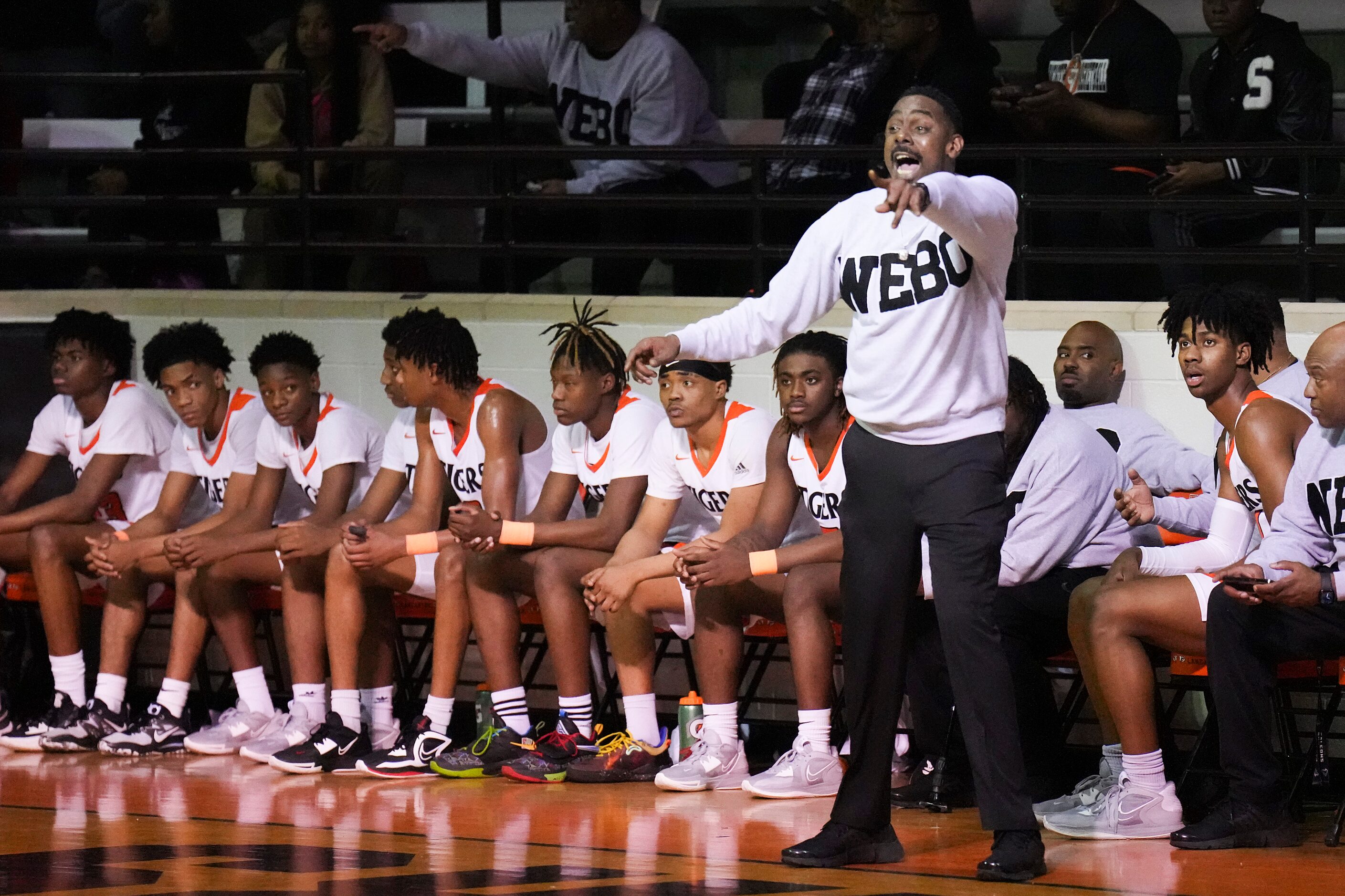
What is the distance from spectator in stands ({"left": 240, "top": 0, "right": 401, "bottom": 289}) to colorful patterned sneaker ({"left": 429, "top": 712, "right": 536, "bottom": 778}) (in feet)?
8.61

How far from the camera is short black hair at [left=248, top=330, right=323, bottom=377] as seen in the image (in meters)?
6.46

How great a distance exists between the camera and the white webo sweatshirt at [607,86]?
7156 mm

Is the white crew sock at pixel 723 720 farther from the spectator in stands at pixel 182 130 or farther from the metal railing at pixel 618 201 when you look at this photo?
the spectator in stands at pixel 182 130

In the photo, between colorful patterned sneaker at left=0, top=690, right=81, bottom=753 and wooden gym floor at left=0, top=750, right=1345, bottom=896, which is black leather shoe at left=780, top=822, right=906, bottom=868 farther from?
colorful patterned sneaker at left=0, top=690, right=81, bottom=753

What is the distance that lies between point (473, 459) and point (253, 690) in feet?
3.76

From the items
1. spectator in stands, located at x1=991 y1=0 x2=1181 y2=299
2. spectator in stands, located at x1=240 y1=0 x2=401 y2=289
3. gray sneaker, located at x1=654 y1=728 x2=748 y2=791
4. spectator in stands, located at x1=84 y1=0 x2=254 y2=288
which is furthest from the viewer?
spectator in stands, located at x1=84 y1=0 x2=254 y2=288

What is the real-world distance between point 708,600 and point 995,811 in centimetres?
155

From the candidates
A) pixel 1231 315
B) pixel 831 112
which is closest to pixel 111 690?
pixel 831 112

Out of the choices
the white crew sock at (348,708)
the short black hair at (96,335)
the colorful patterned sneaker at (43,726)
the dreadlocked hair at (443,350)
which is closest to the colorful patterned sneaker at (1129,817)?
the white crew sock at (348,708)

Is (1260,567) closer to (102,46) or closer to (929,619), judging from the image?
(929,619)

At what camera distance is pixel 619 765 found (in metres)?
5.58

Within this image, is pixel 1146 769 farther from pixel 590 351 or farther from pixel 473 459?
pixel 473 459

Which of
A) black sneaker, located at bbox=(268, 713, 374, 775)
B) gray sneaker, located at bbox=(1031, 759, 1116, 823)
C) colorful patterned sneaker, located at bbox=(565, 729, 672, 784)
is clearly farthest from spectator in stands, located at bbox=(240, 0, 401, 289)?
gray sneaker, located at bbox=(1031, 759, 1116, 823)

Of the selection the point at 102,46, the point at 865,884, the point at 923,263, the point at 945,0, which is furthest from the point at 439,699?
the point at 102,46
